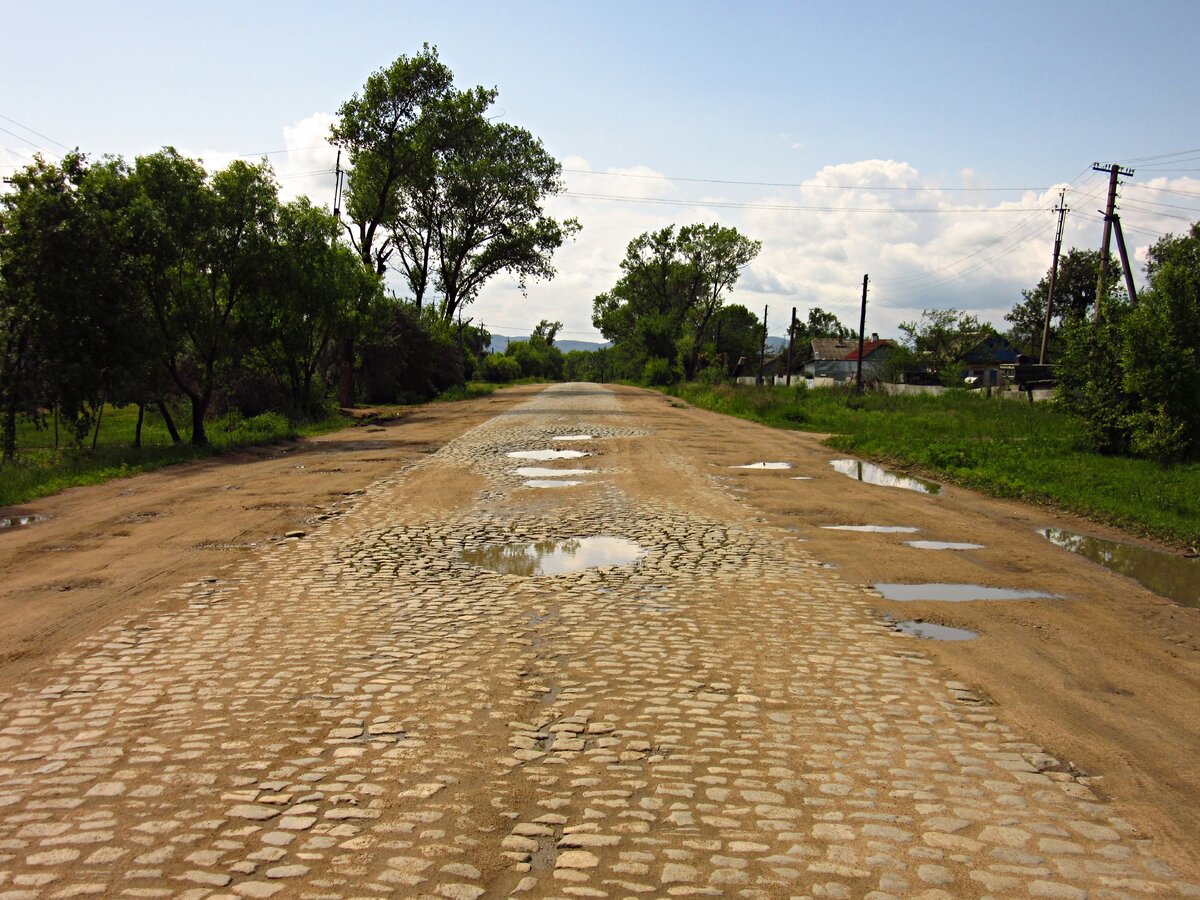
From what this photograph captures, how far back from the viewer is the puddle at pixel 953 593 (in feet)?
25.0

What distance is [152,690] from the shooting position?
5027 millimetres

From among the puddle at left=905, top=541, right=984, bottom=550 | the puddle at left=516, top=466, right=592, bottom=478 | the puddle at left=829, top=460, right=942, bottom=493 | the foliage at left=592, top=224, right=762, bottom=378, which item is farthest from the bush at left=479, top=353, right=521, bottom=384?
the puddle at left=905, top=541, right=984, bottom=550

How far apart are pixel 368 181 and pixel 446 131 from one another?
477 cm

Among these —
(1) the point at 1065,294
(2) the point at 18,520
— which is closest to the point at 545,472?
(2) the point at 18,520

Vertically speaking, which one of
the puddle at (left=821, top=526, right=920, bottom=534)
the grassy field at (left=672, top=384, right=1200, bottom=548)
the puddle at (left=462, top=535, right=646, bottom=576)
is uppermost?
the grassy field at (left=672, top=384, right=1200, bottom=548)

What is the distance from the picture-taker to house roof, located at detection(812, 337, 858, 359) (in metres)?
89.2

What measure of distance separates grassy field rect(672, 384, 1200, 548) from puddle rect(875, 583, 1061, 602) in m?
4.16

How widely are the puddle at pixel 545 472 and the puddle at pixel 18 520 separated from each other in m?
7.25

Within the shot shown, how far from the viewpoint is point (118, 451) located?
56.1 feet

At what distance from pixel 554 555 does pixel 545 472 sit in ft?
22.0

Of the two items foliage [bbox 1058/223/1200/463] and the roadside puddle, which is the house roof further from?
the roadside puddle

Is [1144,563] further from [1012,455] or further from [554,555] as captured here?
[1012,455]

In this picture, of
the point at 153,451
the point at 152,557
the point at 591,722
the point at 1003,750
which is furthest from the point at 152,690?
the point at 153,451

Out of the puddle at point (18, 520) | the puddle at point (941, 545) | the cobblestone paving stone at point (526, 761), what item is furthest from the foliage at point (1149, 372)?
the puddle at point (18, 520)
